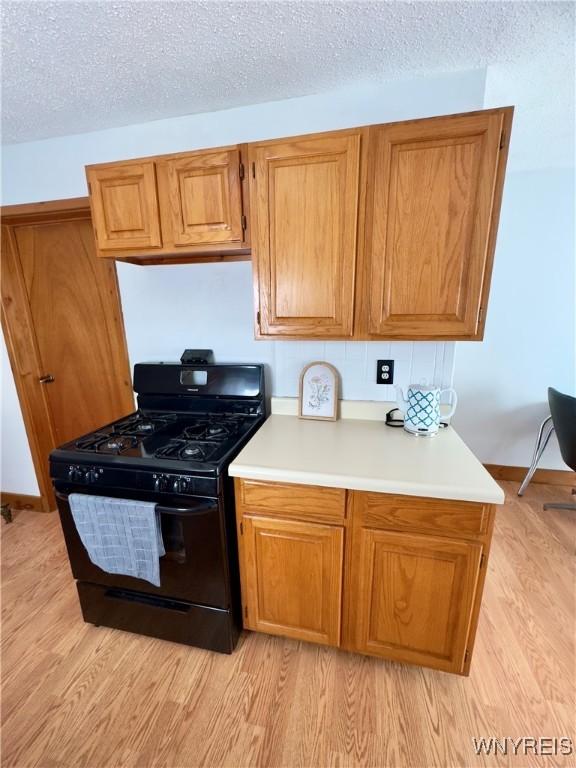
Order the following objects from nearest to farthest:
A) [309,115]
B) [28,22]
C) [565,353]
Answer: [28,22], [309,115], [565,353]

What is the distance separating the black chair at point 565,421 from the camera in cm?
203

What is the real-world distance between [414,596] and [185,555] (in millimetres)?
888

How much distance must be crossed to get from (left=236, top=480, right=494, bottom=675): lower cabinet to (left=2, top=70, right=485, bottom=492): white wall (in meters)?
0.68

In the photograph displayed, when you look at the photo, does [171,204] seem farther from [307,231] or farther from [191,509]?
[191,509]

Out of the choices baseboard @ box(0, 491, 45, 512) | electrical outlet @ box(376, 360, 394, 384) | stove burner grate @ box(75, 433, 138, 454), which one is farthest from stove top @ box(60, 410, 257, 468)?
baseboard @ box(0, 491, 45, 512)

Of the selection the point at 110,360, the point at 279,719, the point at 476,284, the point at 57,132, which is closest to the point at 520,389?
the point at 476,284

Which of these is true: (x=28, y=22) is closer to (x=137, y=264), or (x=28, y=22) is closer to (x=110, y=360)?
(x=137, y=264)

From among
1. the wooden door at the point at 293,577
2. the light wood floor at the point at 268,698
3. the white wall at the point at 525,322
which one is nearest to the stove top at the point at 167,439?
the wooden door at the point at 293,577

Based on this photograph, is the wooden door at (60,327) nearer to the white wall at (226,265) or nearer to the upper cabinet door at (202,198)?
the white wall at (226,265)

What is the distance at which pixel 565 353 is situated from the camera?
98.4 inches

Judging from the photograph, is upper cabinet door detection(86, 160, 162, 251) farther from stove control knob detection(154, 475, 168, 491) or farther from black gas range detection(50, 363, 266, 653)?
stove control knob detection(154, 475, 168, 491)

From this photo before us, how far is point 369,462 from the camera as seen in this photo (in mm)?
1199

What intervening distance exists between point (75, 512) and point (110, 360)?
119 centimetres

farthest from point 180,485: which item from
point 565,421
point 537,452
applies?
point 537,452
